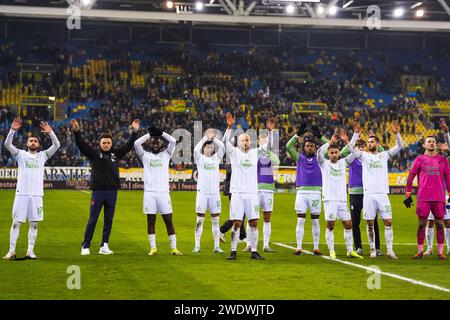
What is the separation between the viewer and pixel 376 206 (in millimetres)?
15547

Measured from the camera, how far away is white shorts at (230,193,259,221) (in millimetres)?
14812

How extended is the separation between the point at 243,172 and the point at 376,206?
2929 millimetres

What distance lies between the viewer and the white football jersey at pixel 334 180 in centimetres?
1562

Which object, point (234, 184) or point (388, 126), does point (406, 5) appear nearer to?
point (388, 126)

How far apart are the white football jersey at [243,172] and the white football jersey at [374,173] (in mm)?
2390

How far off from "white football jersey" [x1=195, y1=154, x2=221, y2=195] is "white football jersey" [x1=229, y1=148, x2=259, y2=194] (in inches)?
50.8

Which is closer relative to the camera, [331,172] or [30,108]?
[331,172]

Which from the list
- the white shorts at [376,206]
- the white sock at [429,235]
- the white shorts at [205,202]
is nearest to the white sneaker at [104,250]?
the white shorts at [205,202]

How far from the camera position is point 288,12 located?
5141 centimetres

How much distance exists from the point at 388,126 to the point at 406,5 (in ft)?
28.9

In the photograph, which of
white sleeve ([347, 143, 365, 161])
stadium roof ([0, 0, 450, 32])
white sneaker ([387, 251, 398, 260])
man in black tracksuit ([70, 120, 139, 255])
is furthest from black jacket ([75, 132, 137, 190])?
stadium roof ([0, 0, 450, 32])

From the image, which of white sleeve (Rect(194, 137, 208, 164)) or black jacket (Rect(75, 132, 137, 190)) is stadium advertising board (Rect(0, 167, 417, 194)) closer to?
white sleeve (Rect(194, 137, 208, 164))

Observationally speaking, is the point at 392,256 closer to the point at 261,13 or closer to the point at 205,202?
the point at 205,202

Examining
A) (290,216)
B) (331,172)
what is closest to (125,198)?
(290,216)
